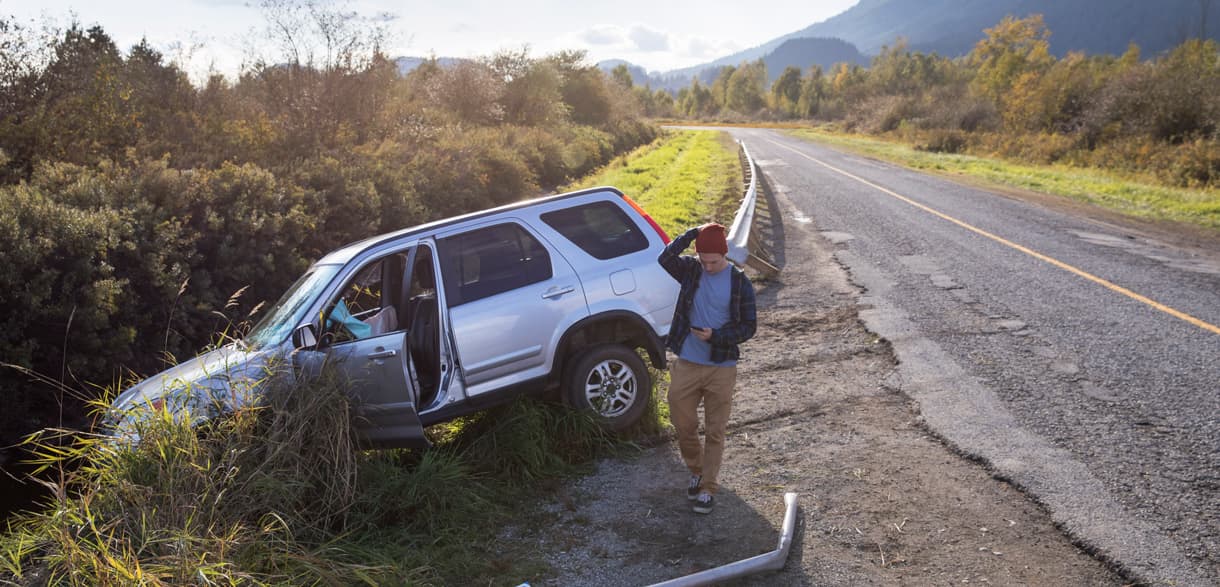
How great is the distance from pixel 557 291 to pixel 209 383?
7.68ft

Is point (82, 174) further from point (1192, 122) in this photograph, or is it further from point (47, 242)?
point (1192, 122)

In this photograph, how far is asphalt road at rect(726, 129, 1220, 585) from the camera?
422 centimetres

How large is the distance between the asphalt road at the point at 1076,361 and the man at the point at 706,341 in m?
1.83

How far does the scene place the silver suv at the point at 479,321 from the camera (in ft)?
16.4

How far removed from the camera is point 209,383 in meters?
4.73

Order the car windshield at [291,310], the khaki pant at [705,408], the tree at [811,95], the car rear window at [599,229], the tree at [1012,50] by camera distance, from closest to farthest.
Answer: the khaki pant at [705,408] → the car windshield at [291,310] → the car rear window at [599,229] → the tree at [1012,50] → the tree at [811,95]

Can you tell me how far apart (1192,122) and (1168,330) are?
22276 mm

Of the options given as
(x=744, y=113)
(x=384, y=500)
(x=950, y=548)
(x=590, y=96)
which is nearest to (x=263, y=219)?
(x=384, y=500)

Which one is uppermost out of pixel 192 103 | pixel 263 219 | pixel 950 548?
pixel 192 103

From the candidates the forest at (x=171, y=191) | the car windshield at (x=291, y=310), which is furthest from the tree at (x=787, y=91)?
the car windshield at (x=291, y=310)

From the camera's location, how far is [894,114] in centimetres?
5572

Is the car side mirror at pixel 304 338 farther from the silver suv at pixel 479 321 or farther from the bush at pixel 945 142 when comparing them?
the bush at pixel 945 142

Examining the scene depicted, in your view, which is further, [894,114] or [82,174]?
[894,114]

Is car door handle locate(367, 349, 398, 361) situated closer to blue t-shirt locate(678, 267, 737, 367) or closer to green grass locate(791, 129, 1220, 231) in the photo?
blue t-shirt locate(678, 267, 737, 367)
